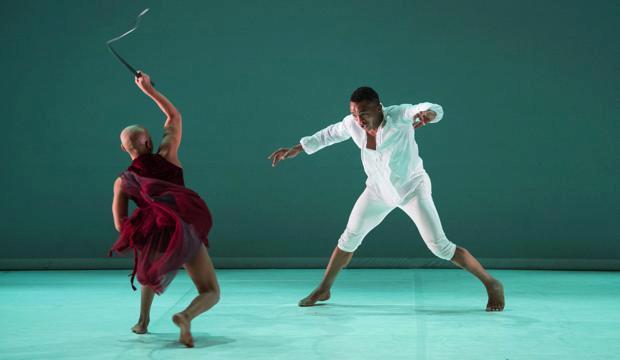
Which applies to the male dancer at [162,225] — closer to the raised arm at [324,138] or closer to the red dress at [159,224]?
the red dress at [159,224]

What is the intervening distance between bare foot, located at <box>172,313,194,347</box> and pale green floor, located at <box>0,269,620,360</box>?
0.14ft

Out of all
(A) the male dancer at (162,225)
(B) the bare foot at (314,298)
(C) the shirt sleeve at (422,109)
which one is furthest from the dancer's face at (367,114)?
(A) the male dancer at (162,225)

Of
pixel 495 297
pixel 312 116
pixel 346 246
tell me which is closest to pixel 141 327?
pixel 346 246

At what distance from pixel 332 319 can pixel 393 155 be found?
3.02ft

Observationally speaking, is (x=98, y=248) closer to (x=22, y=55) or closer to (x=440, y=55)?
(x=22, y=55)

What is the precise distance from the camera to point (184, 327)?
3461 mm

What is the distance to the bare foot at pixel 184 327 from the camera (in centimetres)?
344

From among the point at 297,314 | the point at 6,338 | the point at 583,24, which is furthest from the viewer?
the point at 583,24

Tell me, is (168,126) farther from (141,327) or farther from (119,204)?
(141,327)

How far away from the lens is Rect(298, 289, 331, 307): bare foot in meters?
4.69

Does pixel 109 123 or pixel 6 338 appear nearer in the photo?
pixel 6 338

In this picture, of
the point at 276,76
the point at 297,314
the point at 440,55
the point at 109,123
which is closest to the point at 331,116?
the point at 276,76

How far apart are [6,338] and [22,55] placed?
335 cm

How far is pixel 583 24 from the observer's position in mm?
6398
